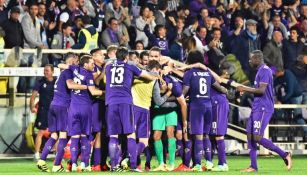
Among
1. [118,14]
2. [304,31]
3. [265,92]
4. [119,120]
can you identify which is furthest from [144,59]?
[304,31]

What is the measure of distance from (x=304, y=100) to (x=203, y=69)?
33.7 ft

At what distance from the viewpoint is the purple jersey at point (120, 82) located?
22.2 meters

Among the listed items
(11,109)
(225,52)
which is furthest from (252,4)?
(11,109)

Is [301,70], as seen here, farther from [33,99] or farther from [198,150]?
[198,150]

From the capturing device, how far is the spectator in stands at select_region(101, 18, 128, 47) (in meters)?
30.5

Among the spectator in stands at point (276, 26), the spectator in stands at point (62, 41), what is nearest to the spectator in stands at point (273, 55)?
the spectator in stands at point (276, 26)

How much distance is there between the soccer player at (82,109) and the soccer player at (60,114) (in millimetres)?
150

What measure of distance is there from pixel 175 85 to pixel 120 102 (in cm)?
179

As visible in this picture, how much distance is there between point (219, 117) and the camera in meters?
24.1

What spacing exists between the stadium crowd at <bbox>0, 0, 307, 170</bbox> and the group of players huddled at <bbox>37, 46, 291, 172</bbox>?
4626 mm

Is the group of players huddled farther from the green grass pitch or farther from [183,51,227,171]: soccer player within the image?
the green grass pitch

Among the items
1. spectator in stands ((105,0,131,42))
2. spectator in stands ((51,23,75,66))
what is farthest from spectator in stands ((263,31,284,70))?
spectator in stands ((51,23,75,66))

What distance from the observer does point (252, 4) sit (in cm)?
3531

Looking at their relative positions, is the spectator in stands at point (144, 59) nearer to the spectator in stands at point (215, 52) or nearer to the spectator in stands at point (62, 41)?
the spectator in stands at point (62, 41)
